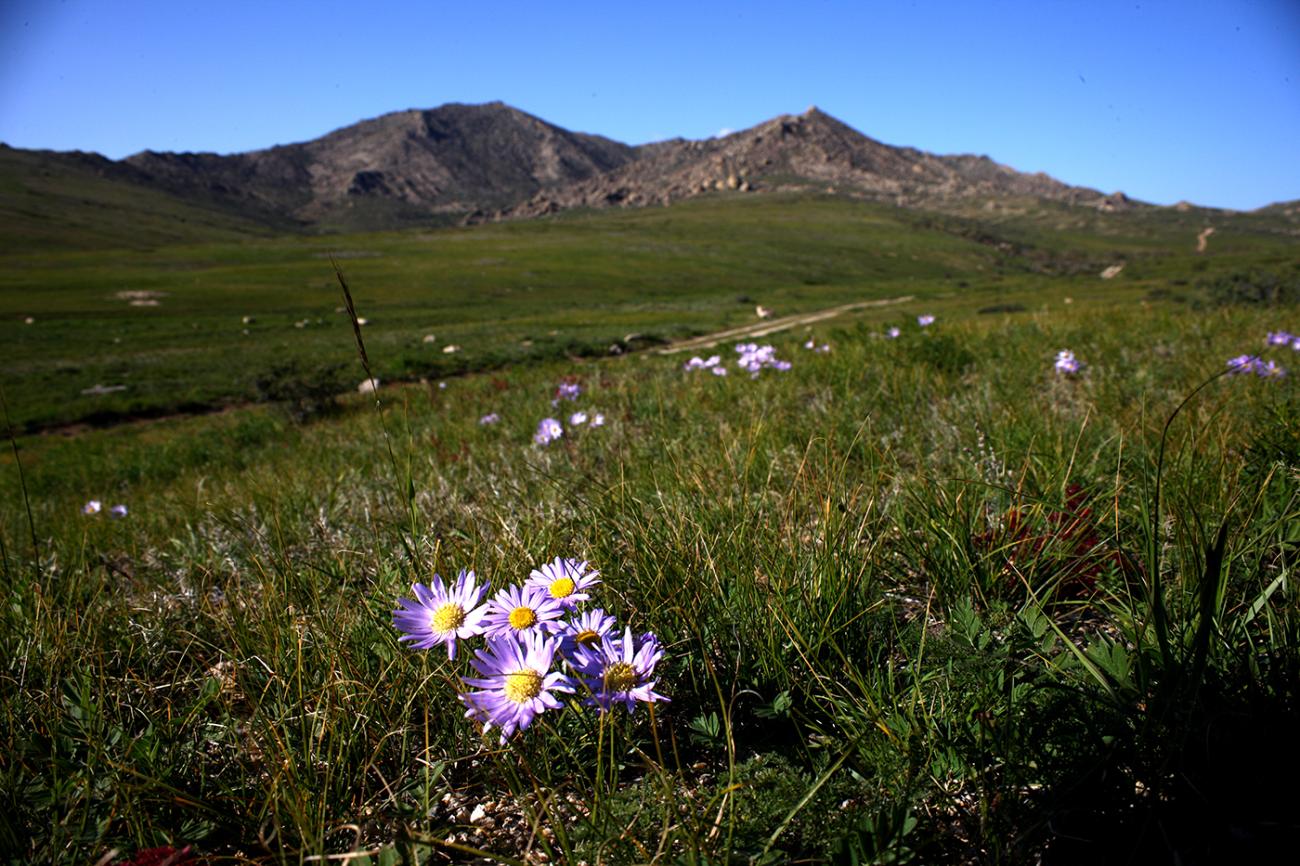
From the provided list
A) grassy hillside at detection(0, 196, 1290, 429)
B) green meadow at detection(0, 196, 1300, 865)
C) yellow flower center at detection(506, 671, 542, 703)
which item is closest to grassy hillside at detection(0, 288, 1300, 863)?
green meadow at detection(0, 196, 1300, 865)

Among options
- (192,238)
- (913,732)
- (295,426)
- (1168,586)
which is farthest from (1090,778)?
(192,238)

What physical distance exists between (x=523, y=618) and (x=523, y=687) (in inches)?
7.6

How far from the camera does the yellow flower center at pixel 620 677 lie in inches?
50.5

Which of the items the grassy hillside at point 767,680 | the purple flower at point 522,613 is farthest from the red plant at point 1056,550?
the purple flower at point 522,613

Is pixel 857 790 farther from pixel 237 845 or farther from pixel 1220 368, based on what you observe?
pixel 1220 368

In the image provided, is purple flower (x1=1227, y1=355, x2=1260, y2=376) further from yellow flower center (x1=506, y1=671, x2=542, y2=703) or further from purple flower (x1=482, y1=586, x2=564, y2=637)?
yellow flower center (x1=506, y1=671, x2=542, y2=703)

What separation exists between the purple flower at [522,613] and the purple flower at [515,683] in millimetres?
64

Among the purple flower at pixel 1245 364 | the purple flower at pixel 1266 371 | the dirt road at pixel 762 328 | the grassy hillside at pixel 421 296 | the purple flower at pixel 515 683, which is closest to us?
the purple flower at pixel 515 683

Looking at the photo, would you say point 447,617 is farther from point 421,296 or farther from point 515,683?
point 421,296

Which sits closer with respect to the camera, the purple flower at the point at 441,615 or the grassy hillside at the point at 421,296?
the purple flower at the point at 441,615

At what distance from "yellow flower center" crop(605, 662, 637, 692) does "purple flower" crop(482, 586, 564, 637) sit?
14cm

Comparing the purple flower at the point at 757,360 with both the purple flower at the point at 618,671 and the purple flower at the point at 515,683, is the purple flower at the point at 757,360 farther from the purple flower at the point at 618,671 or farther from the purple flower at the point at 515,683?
the purple flower at the point at 515,683

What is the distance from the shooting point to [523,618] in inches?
55.2

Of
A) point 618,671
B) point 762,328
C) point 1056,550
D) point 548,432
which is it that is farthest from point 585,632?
point 762,328
